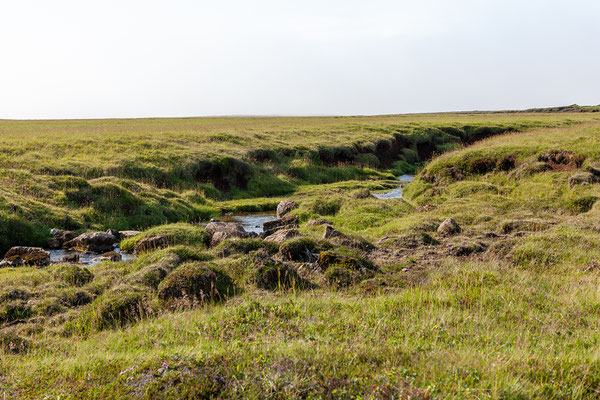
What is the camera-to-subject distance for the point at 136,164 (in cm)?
3117

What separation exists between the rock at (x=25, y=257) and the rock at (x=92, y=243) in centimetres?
194

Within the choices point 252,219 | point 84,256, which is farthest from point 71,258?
point 252,219

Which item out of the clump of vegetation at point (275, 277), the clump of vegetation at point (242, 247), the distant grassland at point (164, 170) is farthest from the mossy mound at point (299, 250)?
the distant grassland at point (164, 170)

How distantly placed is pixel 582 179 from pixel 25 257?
27.8 m

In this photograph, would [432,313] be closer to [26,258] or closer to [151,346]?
[151,346]

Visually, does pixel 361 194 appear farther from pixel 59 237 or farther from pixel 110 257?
pixel 59 237

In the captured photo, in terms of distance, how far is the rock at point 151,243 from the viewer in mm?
17719

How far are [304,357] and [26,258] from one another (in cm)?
1487

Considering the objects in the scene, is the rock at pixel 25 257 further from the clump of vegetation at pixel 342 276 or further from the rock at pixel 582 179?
the rock at pixel 582 179

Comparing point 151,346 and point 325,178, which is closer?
point 151,346

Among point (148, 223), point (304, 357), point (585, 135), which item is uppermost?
point (585, 135)

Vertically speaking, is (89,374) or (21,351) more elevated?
(89,374)

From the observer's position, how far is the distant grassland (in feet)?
74.4

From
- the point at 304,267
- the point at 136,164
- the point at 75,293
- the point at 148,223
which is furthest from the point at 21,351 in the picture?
the point at 136,164
